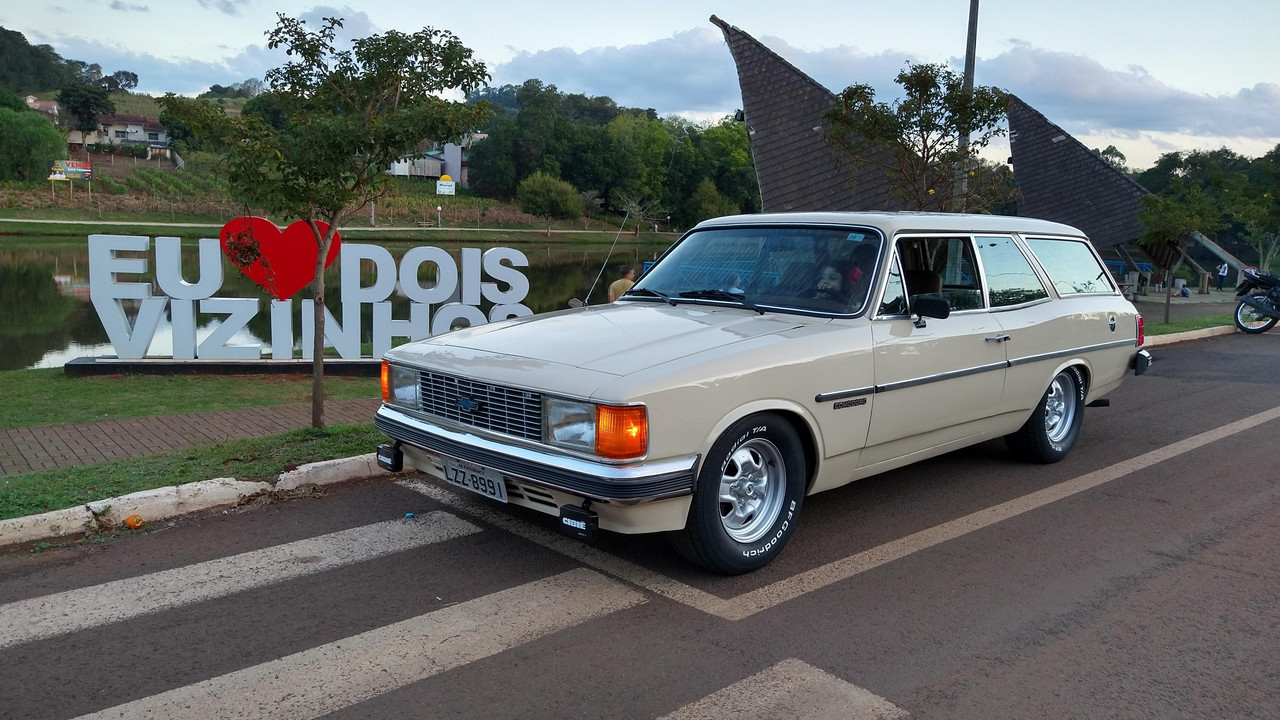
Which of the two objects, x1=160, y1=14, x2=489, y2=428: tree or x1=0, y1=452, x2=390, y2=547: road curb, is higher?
x1=160, y1=14, x2=489, y2=428: tree

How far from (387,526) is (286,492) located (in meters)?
1.02

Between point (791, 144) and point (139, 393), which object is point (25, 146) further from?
point (139, 393)

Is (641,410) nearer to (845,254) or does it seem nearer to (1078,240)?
(845,254)

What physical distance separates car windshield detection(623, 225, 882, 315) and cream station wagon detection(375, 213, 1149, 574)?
0.04 ft

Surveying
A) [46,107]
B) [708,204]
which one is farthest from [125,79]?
[708,204]

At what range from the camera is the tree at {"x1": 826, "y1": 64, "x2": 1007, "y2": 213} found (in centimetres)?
1358

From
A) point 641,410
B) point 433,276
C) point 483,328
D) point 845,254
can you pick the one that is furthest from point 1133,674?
point 433,276

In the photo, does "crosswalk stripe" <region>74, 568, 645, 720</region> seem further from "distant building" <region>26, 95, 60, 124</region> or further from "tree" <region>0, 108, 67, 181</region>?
"distant building" <region>26, 95, 60, 124</region>

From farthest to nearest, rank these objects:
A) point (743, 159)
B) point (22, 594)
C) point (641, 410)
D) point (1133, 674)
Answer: point (743, 159), point (22, 594), point (641, 410), point (1133, 674)

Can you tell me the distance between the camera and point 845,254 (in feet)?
18.2

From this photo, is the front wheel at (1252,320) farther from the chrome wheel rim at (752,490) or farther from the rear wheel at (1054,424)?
the chrome wheel rim at (752,490)

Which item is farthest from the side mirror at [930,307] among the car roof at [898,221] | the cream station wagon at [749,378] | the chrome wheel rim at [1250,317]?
the chrome wheel rim at [1250,317]

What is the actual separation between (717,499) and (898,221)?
2349mm

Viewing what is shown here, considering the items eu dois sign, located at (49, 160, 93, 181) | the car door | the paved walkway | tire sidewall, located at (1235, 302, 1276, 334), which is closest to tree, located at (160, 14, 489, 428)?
the paved walkway
